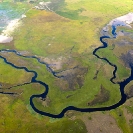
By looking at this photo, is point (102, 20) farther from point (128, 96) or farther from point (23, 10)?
point (128, 96)

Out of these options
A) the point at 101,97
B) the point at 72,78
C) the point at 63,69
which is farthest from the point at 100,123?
the point at 63,69

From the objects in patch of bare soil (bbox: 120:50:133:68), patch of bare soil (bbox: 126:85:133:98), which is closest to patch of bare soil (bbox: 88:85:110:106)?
patch of bare soil (bbox: 126:85:133:98)

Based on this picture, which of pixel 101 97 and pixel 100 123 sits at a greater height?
pixel 100 123

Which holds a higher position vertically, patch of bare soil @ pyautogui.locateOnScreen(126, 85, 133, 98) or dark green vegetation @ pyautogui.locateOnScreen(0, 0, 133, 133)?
patch of bare soil @ pyautogui.locateOnScreen(126, 85, 133, 98)

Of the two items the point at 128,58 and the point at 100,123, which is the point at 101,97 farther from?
the point at 128,58

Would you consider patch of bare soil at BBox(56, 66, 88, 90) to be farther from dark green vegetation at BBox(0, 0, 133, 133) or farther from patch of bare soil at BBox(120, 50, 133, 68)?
patch of bare soil at BBox(120, 50, 133, 68)

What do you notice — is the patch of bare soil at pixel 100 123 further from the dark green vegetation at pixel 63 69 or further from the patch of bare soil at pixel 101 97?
the patch of bare soil at pixel 101 97

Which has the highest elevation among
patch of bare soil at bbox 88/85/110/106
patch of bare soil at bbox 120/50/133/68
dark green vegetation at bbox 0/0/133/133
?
patch of bare soil at bbox 120/50/133/68
